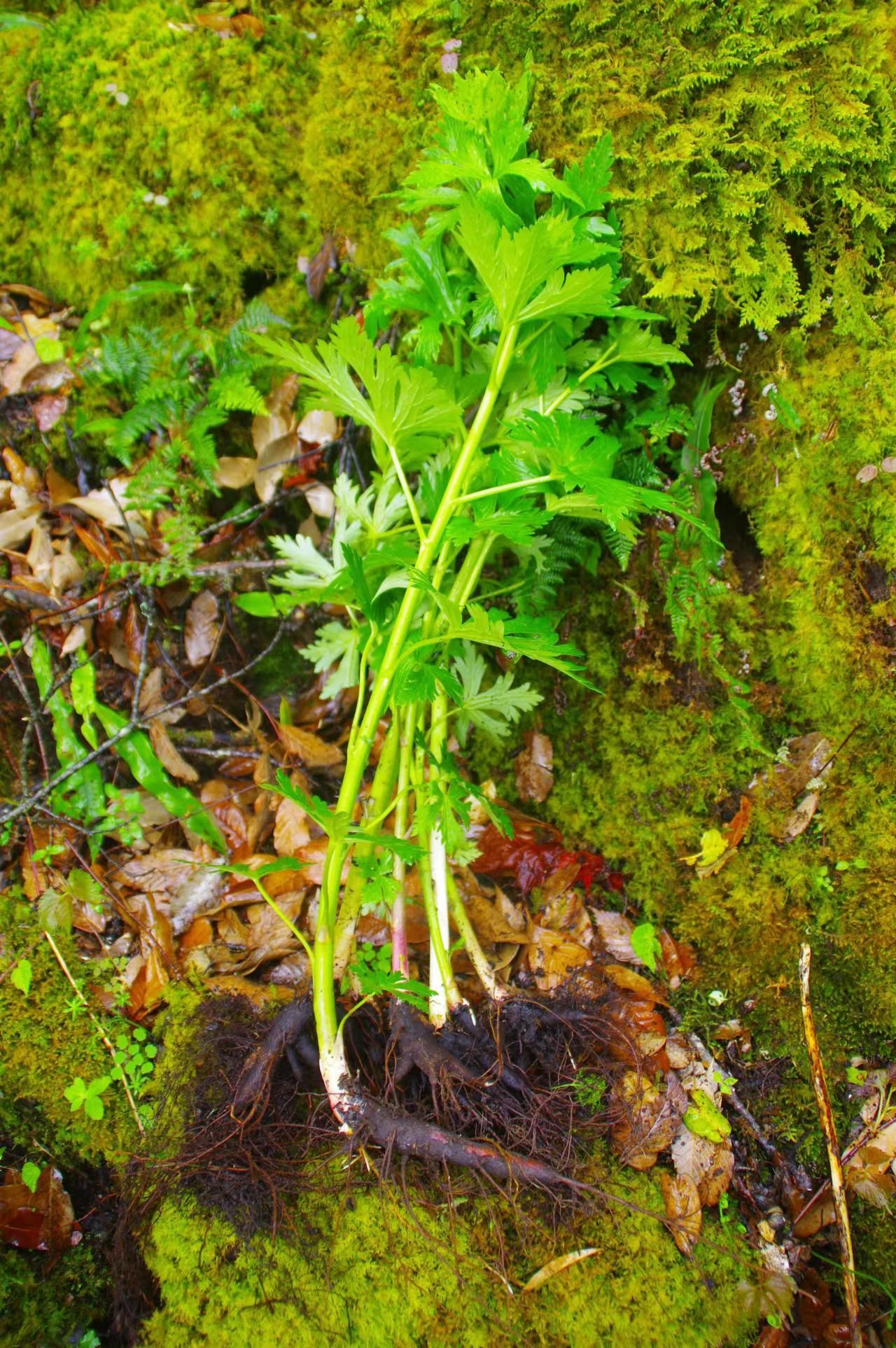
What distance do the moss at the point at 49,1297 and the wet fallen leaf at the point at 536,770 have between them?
195 cm

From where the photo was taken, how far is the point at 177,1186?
1995mm

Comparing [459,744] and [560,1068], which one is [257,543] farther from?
[560,1068]

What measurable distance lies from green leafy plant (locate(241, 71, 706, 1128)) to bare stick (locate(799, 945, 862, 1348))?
3.03ft

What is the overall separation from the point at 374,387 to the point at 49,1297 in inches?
106

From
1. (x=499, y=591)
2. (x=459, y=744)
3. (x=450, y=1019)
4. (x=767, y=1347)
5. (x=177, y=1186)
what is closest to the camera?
(x=767, y=1347)

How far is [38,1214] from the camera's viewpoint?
2119 millimetres

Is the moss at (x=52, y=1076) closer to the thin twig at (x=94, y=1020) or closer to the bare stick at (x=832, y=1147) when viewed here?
the thin twig at (x=94, y=1020)

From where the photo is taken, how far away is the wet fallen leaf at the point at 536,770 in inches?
107

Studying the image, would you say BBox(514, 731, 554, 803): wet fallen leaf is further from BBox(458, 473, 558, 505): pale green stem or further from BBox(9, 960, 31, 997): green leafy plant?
BBox(9, 960, 31, 997): green leafy plant

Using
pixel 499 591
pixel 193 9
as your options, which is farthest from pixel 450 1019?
pixel 193 9

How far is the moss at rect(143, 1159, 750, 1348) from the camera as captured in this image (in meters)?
1.79

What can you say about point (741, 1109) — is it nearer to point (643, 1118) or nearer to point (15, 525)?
point (643, 1118)

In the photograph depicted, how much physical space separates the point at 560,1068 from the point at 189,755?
1.78 metres

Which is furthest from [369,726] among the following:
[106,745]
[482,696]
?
[106,745]
